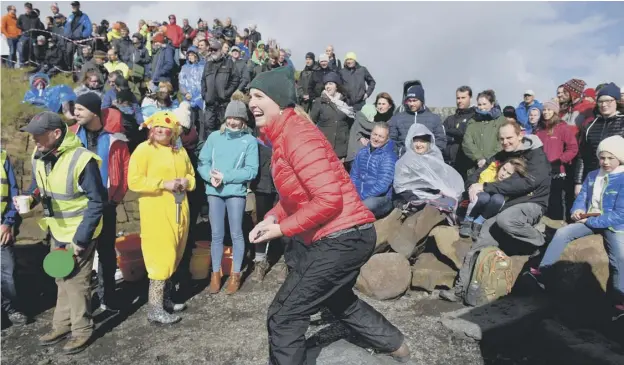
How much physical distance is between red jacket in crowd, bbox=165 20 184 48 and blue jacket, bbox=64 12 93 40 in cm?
256

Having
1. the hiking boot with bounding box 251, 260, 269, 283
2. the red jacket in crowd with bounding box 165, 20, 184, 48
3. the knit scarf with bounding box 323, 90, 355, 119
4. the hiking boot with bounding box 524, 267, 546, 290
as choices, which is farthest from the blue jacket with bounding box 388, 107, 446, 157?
the red jacket in crowd with bounding box 165, 20, 184, 48

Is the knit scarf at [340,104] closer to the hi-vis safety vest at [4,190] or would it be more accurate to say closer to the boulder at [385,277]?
the boulder at [385,277]

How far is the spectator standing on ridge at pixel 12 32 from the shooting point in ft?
46.1

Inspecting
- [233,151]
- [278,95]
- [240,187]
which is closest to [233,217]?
[240,187]

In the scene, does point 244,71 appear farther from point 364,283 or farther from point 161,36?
point 364,283

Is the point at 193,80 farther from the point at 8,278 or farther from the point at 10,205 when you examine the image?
the point at 8,278

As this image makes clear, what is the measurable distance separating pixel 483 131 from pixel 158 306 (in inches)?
212

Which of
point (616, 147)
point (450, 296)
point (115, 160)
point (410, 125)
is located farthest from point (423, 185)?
point (115, 160)

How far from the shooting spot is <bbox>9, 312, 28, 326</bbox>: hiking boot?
4.96 m

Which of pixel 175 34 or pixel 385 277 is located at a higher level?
pixel 175 34

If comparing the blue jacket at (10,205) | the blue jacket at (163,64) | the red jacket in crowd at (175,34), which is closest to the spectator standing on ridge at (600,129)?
the blue jacket at (10,205)

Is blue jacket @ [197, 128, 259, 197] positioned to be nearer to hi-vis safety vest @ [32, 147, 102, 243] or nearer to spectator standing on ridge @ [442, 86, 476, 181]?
hi-vis safety vest @ [32, 147, 102, 243]

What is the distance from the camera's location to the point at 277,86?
294cm

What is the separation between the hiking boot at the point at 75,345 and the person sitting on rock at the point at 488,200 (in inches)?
185
